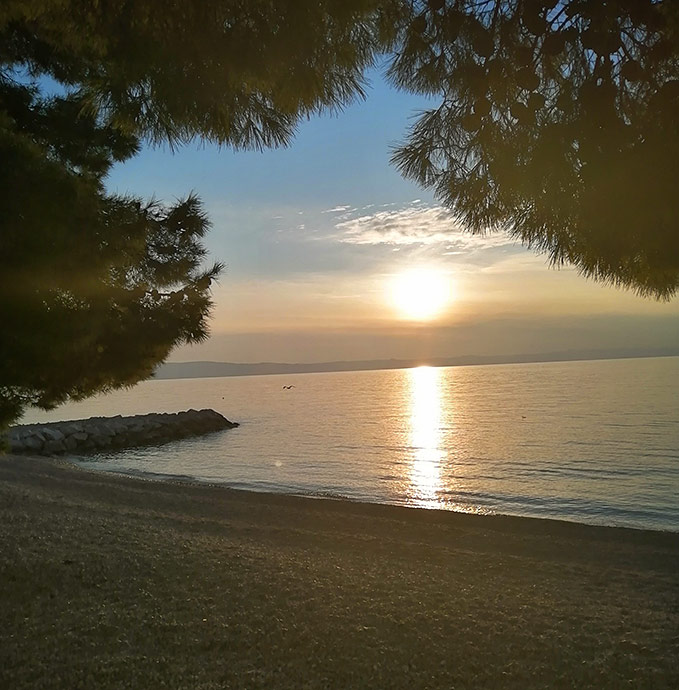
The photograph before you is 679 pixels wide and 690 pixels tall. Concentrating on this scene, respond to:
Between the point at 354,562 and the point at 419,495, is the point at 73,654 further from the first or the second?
the point at 419,495

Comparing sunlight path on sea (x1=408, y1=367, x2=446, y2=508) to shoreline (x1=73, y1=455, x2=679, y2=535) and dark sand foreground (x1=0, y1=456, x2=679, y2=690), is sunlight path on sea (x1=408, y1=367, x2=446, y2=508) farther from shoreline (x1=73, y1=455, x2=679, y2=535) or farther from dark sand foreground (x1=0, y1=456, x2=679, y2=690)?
dark sand foreground (x1=0, y1=456, x2=679, y2=690)

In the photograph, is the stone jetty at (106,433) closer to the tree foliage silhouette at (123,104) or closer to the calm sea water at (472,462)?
the calm sea water at (472,462)

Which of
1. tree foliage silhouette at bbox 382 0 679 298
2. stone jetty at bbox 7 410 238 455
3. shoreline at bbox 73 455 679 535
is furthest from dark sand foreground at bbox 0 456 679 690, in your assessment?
stone jetty at bbox 7 410 238 455

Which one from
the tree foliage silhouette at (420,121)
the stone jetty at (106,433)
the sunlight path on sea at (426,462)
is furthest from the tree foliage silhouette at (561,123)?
the stone jetty at (106,433)

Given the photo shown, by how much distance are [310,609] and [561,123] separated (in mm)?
4253

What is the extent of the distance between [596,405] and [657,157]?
5643 centimetres

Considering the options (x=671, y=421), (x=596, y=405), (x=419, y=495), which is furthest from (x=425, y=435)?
(x=596, y=405)

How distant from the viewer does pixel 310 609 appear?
5281mm

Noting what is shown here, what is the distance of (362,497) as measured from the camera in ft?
61.0

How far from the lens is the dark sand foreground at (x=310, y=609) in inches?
159

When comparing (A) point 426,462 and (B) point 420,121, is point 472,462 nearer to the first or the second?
(A) point 426,462

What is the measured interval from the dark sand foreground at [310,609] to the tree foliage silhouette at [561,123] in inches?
112

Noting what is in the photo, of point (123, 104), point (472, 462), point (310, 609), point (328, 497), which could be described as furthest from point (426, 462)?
point (123, 104)

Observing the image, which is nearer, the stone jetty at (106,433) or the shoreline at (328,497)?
the shoreline at (328,497)
